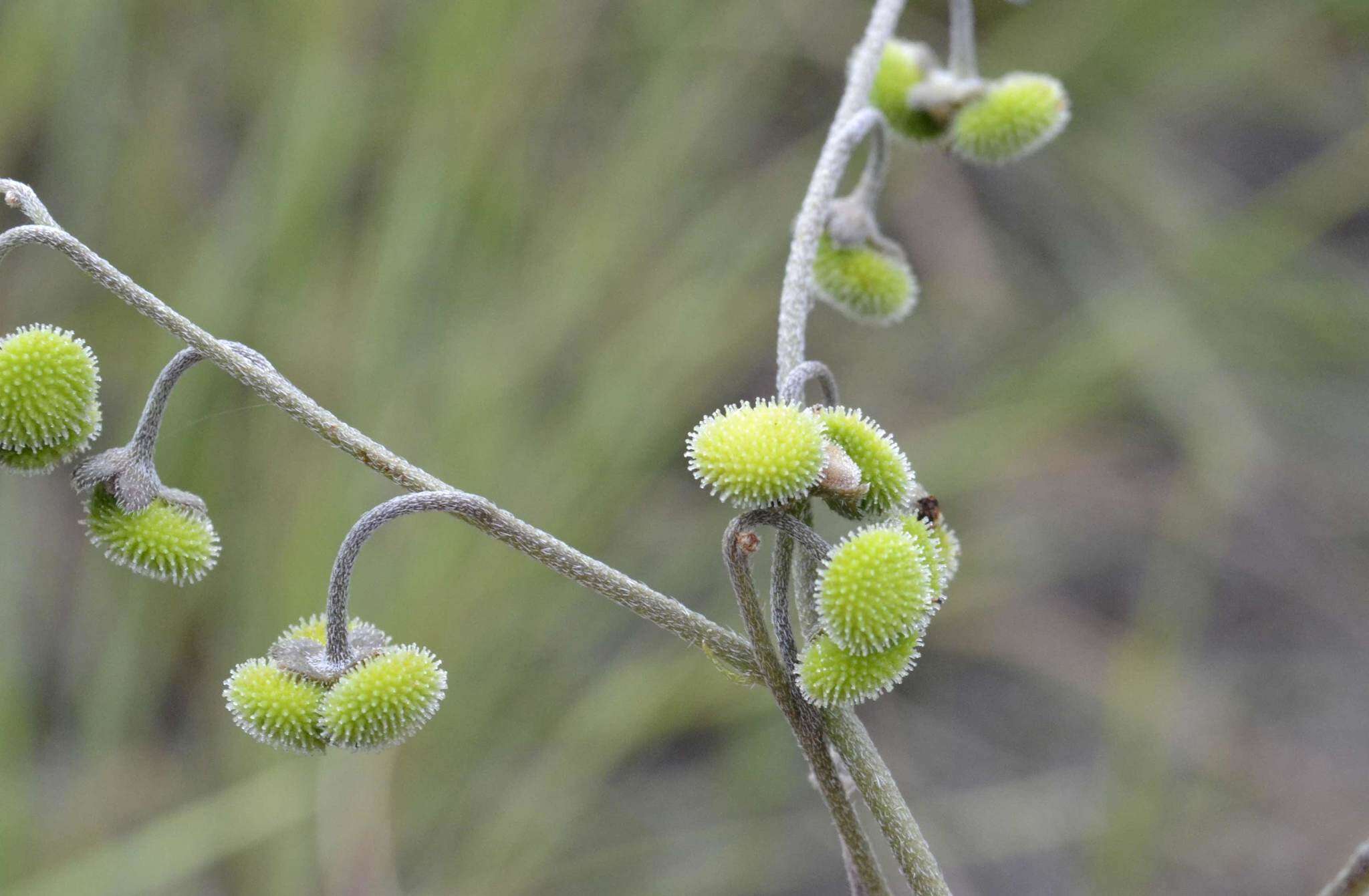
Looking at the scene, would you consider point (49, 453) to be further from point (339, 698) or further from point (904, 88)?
point (904, 88)

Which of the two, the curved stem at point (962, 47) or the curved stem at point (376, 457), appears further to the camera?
the curved stem at point (962, 47)

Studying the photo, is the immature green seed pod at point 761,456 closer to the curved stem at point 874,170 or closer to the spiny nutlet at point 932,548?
the spiny nutlet at point 932,548

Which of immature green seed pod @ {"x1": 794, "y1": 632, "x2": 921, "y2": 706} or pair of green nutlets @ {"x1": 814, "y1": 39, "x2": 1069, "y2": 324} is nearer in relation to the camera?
immature green seed pod @ {"x1": 794, "y1": 632, "x2": 921, "y2": 706}

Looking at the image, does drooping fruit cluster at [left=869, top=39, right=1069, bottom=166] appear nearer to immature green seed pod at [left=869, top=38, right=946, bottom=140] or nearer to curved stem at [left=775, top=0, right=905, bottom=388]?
immature green seed pod at [left=869, top=38, right=946, bottom=140]

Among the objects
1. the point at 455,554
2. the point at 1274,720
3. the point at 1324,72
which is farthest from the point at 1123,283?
the point at 455,554

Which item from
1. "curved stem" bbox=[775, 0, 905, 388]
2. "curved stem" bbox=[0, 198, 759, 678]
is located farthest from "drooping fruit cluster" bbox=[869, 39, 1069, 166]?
"curved stem" bbox=[0, 198, 759, 678]

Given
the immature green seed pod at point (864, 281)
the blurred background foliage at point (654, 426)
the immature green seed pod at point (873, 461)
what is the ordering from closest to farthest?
the immature green seed pod at point (873, 461), the immature green seed pod at point (864, 281), the blurred background foliage at point (654, 426)

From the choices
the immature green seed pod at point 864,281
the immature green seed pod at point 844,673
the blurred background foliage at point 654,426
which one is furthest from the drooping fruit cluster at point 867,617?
the blurred background foliage at point 654,426

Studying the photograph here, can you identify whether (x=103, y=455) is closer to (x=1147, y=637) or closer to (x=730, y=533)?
(x=730, y=533)

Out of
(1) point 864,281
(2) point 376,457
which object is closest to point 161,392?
(2) point 376,457
